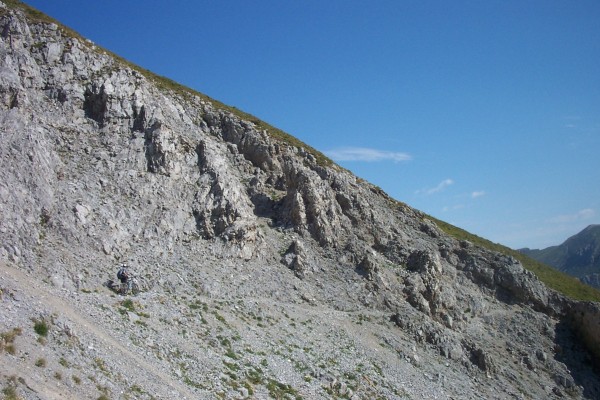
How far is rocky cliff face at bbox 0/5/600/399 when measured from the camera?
90.2 feet

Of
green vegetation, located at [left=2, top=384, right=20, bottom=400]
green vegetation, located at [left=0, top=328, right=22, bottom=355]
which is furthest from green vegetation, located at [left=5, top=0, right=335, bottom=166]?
green vegetation, located at [left=2, top=384, right=20, bottom=400]

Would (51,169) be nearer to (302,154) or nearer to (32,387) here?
(32,387)

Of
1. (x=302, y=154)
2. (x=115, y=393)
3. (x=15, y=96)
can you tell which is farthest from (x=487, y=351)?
(x=15, y=96)

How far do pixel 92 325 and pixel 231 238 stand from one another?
68.8 feet

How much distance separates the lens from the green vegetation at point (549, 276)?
6278 cm

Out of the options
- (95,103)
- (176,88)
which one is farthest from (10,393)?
(176,88)

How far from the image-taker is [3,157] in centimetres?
3619

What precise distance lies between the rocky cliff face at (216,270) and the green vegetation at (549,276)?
7637 millimetres

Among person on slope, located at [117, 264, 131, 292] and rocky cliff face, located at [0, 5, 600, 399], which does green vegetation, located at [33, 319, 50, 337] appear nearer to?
rocky cliff face, located at [0, 5, 600, 399]

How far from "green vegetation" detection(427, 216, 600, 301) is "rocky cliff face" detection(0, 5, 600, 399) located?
301 inches

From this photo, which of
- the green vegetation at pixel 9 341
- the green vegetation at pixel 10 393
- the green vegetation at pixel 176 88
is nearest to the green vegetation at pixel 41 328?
the green vegetation at pixel 9 341

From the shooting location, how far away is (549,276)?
69.2 m

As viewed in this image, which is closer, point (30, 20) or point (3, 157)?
point (3, 157)

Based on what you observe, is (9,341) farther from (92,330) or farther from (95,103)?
(95,103)
